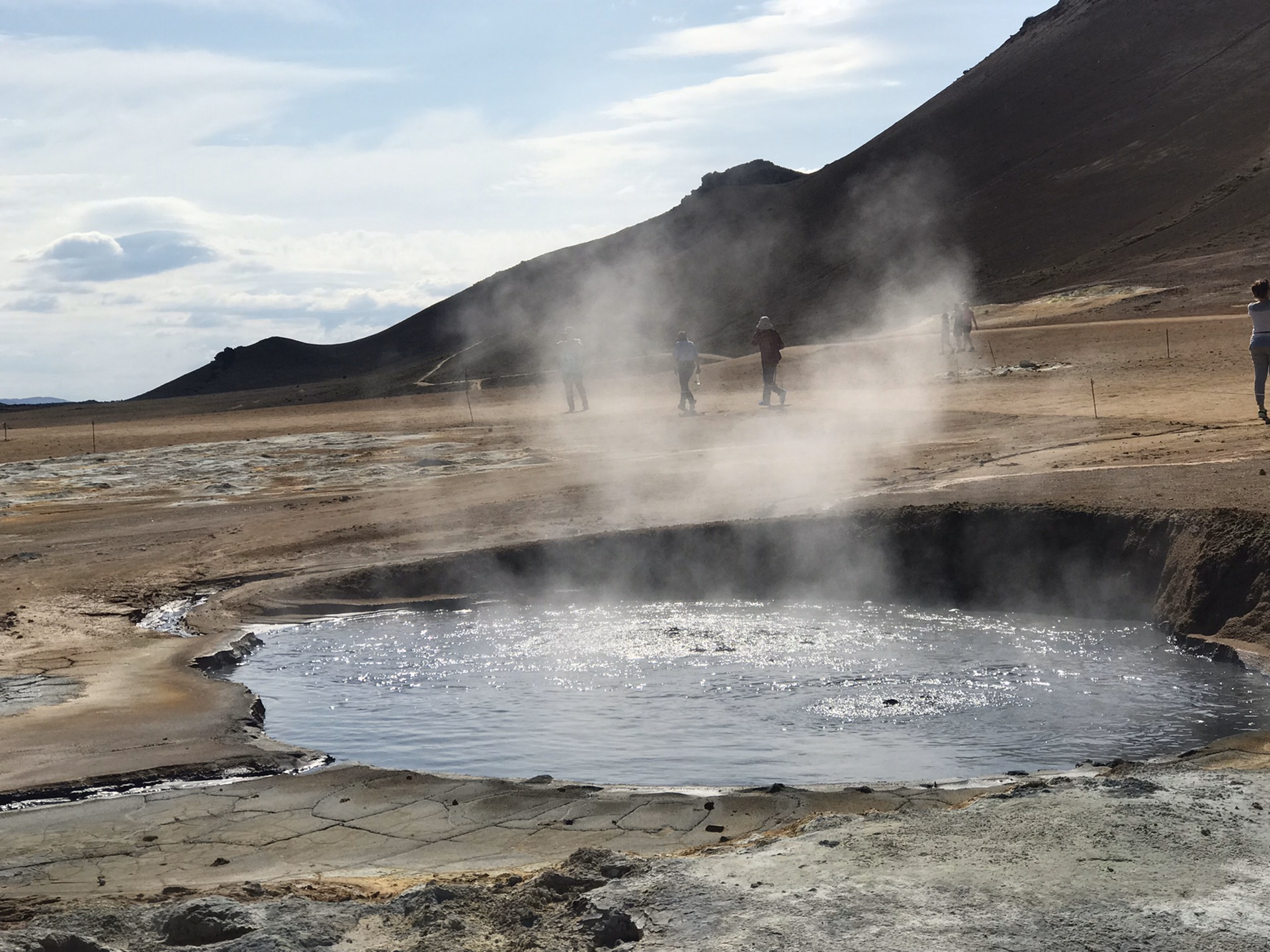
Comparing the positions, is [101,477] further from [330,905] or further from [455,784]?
[330,905]

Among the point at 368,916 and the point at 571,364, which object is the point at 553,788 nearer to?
the point at 368,916

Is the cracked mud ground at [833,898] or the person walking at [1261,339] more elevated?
the person walking at [1261,339]

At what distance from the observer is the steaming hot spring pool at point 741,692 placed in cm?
617

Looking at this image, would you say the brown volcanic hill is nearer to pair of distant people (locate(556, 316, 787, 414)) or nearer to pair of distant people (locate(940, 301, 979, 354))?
pair of distant people (locate(940, 301, 979, 354))

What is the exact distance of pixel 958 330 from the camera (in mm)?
26312

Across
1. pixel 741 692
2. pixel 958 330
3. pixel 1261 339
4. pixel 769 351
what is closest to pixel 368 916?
pixel 741 692

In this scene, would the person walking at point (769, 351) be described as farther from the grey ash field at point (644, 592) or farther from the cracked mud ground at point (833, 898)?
the cracked mud ground at point (833, 898)

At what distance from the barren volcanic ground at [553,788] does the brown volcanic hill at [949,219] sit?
94.3 ft

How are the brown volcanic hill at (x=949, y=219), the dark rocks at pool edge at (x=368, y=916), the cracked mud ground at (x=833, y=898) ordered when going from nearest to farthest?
the cracked mud ground at (x=833, y=898)
the dark rocks at pool edge at (x=368, y=916)
the brown volcanic hill at (x=949, y=219)

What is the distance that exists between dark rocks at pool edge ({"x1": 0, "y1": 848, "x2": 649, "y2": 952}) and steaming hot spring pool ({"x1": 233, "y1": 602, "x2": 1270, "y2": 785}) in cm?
198

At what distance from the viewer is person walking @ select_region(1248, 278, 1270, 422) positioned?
12484mm

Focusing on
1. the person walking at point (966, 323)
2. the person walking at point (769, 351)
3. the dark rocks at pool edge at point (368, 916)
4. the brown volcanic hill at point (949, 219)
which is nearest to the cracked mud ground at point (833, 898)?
the dark rocks at pool edge at point (368, 916)

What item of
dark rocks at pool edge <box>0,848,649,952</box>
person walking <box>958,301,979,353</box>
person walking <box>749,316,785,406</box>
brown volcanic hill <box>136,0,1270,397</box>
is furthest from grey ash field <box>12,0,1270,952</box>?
brown volcanic hill <box>136,0,1270,397</box>

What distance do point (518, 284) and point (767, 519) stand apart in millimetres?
58291
